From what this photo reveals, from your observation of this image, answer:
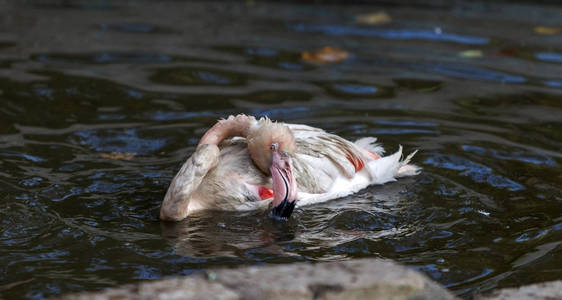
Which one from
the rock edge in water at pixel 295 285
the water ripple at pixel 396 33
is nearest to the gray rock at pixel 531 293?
the rock edge in water at pixel 295 285

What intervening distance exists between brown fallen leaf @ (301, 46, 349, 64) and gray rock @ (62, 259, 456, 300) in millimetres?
5870

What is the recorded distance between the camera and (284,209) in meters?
5.09

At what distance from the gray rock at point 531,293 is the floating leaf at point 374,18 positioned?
7.39 meters

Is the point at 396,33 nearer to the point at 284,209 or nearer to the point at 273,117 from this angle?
the point at 273,117

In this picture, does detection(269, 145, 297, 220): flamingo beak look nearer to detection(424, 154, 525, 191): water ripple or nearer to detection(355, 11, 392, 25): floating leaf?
detection(424, 154, 525, 191): water ripple

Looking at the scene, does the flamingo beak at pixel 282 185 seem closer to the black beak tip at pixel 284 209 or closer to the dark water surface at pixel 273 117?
the black beak tip at pixel 284 209

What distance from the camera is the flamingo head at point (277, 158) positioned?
5090 millimetres

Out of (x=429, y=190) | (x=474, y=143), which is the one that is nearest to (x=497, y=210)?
(x=429, y=190)

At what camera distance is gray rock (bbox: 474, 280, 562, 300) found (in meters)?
3.62

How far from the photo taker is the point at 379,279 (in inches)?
134

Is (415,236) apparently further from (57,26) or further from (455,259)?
(57,26)

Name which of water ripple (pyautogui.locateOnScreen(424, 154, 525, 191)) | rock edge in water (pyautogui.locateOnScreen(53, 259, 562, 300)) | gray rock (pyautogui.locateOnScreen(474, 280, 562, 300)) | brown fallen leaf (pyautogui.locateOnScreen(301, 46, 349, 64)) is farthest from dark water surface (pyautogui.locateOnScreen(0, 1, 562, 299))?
rock edge in water (pyautogui.locateOnScreen(53, 259, 562, 300))

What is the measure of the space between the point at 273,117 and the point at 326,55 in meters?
2.17

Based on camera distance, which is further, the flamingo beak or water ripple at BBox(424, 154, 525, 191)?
water ripple at BBox(424, 154, 525, 191)
